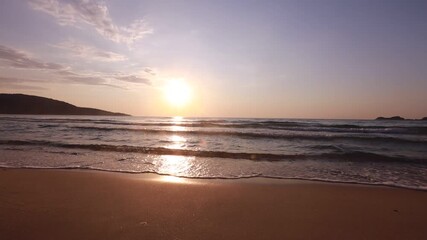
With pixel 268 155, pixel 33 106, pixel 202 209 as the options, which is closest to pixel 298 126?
pixel 268 155

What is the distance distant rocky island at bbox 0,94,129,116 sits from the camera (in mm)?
99750

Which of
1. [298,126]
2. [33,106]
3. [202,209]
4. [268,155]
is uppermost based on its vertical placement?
[33,106]

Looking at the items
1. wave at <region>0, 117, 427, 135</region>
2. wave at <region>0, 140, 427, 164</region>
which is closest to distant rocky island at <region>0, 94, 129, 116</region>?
wave at <region>0, 117, 427, 135</region>

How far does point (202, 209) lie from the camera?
4.73 meters

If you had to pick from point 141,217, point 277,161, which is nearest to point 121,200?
point 141,217

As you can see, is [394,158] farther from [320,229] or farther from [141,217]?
[141,217]

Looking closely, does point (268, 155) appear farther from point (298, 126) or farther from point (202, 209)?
point (298, 126)

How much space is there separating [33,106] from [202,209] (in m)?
118

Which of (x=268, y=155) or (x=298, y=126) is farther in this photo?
(x=298, y=126)

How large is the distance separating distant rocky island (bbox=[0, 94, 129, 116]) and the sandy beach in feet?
365

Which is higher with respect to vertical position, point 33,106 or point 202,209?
point 33,106

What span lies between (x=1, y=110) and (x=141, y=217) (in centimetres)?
11624

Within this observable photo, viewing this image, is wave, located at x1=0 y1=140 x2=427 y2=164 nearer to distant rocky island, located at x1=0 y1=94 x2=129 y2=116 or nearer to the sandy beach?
the sandy beach

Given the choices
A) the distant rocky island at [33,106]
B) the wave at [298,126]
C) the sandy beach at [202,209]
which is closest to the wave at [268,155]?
the sandy beach at [202,209]
